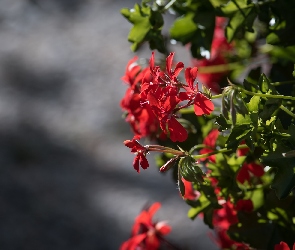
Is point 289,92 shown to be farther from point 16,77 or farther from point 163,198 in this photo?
point 16,77

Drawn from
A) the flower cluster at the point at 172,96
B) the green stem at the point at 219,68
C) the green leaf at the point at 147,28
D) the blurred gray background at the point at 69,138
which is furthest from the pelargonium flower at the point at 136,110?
the blurred gray background at the point at 69,138

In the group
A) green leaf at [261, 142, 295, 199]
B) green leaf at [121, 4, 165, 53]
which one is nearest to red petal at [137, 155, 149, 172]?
green leaf at [261, 142, 295, 199]

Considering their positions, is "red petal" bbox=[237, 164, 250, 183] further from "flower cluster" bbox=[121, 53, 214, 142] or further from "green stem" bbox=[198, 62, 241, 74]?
"green stem" bbox=[198, 62, 241, 74]

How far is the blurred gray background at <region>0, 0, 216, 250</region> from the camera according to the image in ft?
9.14

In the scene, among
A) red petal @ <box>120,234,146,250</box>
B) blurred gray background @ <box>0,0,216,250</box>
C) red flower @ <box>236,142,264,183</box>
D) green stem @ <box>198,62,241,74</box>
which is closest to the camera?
red flower @ <box>236,142,264,183</box>

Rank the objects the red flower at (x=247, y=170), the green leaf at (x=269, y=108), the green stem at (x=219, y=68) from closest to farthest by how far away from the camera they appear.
Result: the green leaf at (x=269, y=108)
the red flower at (x=247, y=170)
the green stem at (x=219, y=68)

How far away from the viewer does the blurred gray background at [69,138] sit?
9.14 feet

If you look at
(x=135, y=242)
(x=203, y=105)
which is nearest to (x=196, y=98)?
(x=203, y=105)

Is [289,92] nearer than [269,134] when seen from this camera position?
No

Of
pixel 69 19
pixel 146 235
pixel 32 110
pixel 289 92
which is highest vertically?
pixel 69 19

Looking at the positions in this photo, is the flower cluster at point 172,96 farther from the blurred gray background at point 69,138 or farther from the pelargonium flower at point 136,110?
the blurred gray background at point 69,138

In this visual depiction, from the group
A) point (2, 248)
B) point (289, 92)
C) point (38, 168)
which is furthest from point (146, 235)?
point (38, 168)

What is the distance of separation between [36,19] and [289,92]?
10.4 ft

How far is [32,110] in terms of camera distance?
3.41 m
